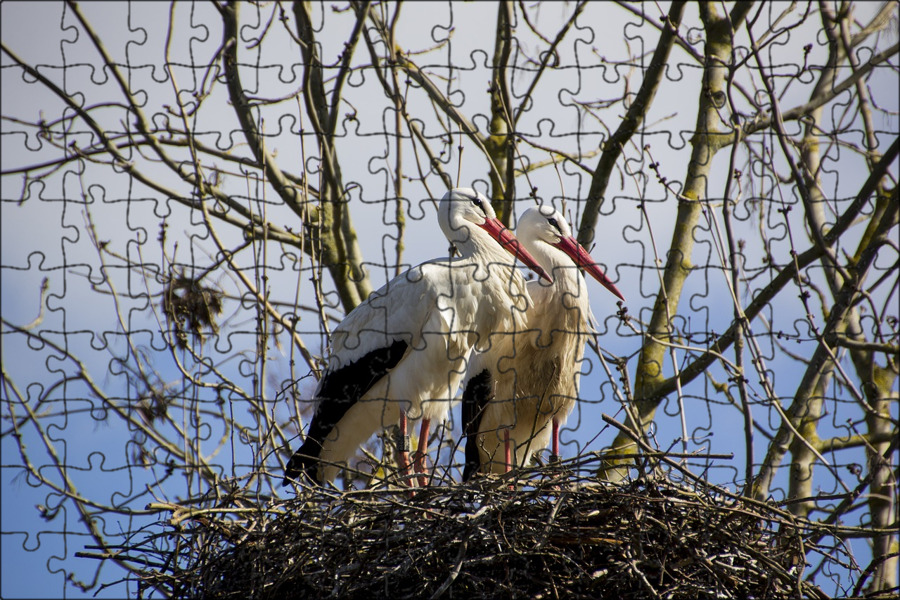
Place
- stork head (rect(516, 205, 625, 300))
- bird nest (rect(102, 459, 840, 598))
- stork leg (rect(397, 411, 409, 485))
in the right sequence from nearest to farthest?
bird nest (rect(102, 459, 840, 598)), stork leg (rect(397, 411, 409, 485)), stork head (rect(516, 205, 625, 300))

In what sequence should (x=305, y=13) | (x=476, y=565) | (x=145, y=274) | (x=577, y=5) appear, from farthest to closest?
(x=305, y=13) → (x=577, y=5) → (x=145, y=274) → (x=476, y=565)

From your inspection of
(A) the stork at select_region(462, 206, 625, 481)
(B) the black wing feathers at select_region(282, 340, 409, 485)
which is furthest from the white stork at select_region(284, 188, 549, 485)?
(A) the stork at select_region(462, 206, 625, 481)

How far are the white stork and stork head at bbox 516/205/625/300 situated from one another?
0.17 meters

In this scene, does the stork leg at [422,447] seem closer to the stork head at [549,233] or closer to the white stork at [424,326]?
the white stork at [424,326]

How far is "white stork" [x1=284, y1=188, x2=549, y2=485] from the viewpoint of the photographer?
4527 mm

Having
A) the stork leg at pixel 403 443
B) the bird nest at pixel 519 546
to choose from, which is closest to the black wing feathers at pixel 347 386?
the stork leg at pixel 403 443

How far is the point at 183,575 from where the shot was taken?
3406 millimetres

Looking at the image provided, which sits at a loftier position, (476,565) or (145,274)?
(145,274)

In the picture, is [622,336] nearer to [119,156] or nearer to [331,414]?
[331,414]

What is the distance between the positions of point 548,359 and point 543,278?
377 millimetres

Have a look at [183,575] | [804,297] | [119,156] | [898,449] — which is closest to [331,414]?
[183,575]

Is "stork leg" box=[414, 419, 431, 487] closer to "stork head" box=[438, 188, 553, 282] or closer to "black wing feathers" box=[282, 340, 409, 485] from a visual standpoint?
"black wing feathers" box=[282, 340, 409, 485]

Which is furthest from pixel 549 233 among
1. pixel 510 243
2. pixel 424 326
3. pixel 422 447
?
pixel 422 447

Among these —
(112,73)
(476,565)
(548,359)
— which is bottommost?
(476,565)
